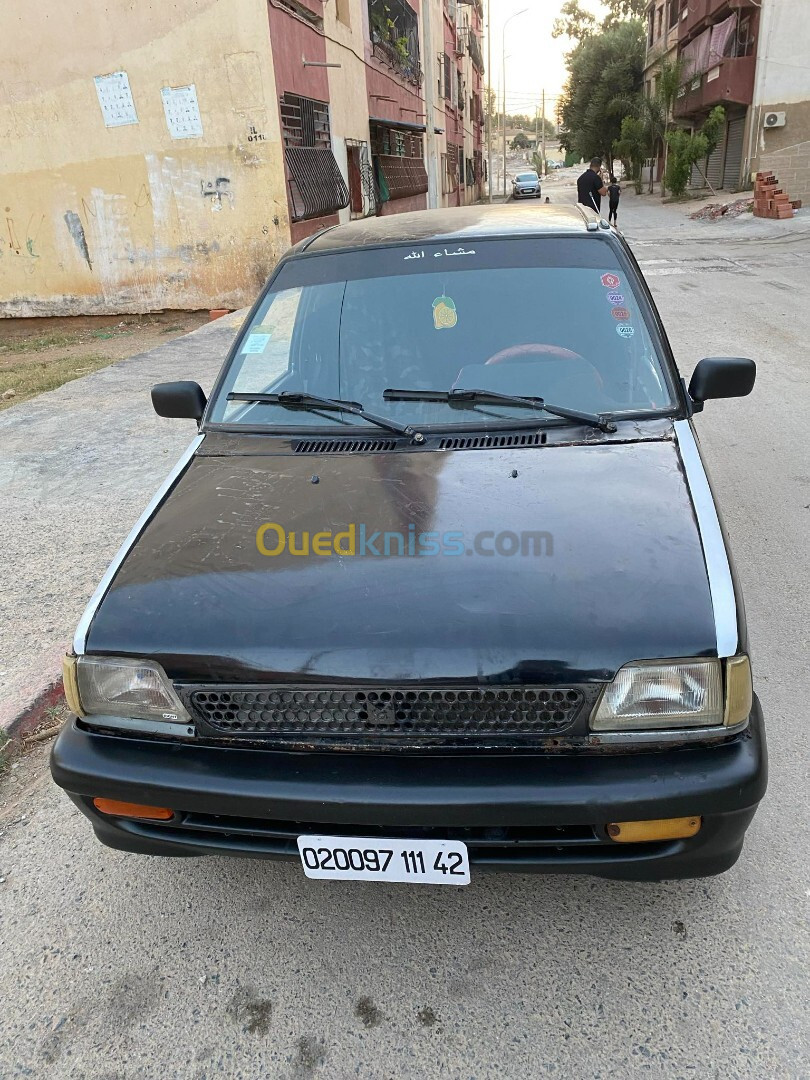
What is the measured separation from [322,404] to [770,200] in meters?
23.7

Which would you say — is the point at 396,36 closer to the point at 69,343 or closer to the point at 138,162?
the point at 138,162

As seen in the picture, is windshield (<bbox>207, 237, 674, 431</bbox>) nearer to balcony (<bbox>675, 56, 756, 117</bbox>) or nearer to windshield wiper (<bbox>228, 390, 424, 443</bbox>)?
windshield wiper (<bbox>228, 390, 424, 443</bbox>)

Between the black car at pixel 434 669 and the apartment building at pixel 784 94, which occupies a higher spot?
the apartment building at pixel 784 94

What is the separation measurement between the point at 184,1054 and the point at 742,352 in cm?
799

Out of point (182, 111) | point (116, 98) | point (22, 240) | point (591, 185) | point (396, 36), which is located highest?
point (396, 36)

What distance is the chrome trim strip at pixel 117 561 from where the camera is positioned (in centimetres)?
202

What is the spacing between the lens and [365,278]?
3.07 metres

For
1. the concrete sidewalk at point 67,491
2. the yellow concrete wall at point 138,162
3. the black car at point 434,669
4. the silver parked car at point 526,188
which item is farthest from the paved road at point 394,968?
the silver parked car at point 526,188

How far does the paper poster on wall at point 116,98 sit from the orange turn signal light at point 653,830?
46.0 ft

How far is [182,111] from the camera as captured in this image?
488 inches

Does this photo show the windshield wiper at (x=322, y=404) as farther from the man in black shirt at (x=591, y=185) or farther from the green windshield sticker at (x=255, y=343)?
the man in black shirt at (x=591, y=185)

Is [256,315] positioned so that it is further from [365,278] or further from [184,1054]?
[184,1054]

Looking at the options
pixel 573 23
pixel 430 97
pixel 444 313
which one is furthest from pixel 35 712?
pixel 573 23

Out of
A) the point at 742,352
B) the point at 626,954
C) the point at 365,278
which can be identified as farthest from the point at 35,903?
the point at 742,352
